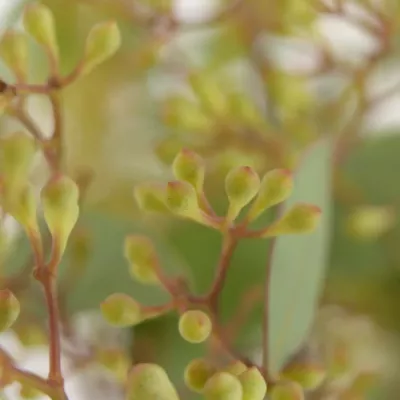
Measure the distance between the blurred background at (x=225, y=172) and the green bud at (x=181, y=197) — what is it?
89 mm

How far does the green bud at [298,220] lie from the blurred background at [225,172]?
0.20 feet

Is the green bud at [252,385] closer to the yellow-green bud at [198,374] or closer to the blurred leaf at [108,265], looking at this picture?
the yellow-green bud at [198,374]

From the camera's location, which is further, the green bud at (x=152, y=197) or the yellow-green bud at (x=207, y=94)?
the yellow-green bud at (x=207, y=94)

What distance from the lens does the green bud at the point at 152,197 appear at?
228 millimetres

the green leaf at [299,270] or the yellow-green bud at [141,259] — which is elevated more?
the yellow-green bud at [141,259]

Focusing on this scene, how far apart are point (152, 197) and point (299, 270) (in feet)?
0.29

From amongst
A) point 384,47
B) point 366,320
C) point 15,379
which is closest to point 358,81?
point 384,47

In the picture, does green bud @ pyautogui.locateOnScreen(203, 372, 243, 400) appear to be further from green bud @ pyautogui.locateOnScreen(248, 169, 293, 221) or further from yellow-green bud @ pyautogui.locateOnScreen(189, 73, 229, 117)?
yellow-green bud @ pyautogui.locateOnScreen(189, 73, 229, 117)

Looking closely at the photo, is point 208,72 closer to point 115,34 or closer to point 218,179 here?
point 218,179

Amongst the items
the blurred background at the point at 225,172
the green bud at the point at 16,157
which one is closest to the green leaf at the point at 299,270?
the blurred background at the point at 225,172

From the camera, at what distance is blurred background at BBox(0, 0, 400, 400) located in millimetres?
309

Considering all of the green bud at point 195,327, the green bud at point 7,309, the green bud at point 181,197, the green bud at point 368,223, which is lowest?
the green bud at point 368,223

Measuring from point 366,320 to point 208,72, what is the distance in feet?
0.50

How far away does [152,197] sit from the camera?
0.23 meters
